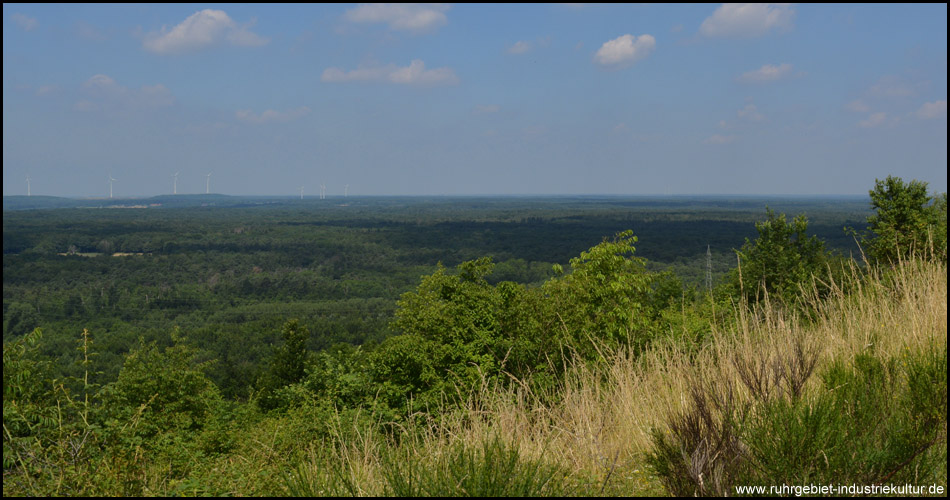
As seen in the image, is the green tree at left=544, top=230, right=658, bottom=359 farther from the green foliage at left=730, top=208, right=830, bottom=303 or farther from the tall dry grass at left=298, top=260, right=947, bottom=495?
the tall dry grass at left=298, top=260, right=947, bottom=495

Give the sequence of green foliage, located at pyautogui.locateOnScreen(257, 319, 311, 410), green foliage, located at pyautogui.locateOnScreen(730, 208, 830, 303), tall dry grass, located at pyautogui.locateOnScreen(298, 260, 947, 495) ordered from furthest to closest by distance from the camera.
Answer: green foliage, located at pyautogui.locateOnScreen(257, 319, 311, 410)
green foliage, located at pyautogui.locateOnScreen(730, 208, 830, 303)
tall dry grass, located at pyautogui.locateOnScreen(298, 260, 947, 495)

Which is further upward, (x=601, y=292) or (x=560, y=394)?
(x=560, y=394)

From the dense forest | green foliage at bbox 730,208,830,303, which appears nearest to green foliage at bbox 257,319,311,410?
the dense forest

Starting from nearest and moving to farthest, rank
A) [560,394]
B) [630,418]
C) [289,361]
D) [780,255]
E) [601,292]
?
[630,418]
[560,394]
[601,292]
[780,255]
[289,361]

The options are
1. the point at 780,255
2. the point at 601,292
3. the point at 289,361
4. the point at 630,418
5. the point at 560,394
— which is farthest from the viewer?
the point at 289,361

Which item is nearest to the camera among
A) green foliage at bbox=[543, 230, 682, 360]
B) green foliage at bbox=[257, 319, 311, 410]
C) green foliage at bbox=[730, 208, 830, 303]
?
green foliage at bbox=[543, 230, 682, 360]

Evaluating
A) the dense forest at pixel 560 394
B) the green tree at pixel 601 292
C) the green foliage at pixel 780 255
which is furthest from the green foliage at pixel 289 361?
the green foliage at pixel 780 255

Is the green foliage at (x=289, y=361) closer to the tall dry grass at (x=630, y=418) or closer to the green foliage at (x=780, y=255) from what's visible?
the green foliage at (x=780, y=255)

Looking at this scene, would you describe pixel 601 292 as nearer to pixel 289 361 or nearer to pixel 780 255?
pixel 780 255

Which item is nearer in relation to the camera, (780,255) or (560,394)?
(560,394)

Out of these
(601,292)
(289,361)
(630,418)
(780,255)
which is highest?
(630,418)

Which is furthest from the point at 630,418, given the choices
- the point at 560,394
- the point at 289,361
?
the point at 289,361

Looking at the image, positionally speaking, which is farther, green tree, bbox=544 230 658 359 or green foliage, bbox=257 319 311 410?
green foliage, bbox=257 319 311 410

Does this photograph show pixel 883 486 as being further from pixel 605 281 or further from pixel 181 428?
pixel 181 428
